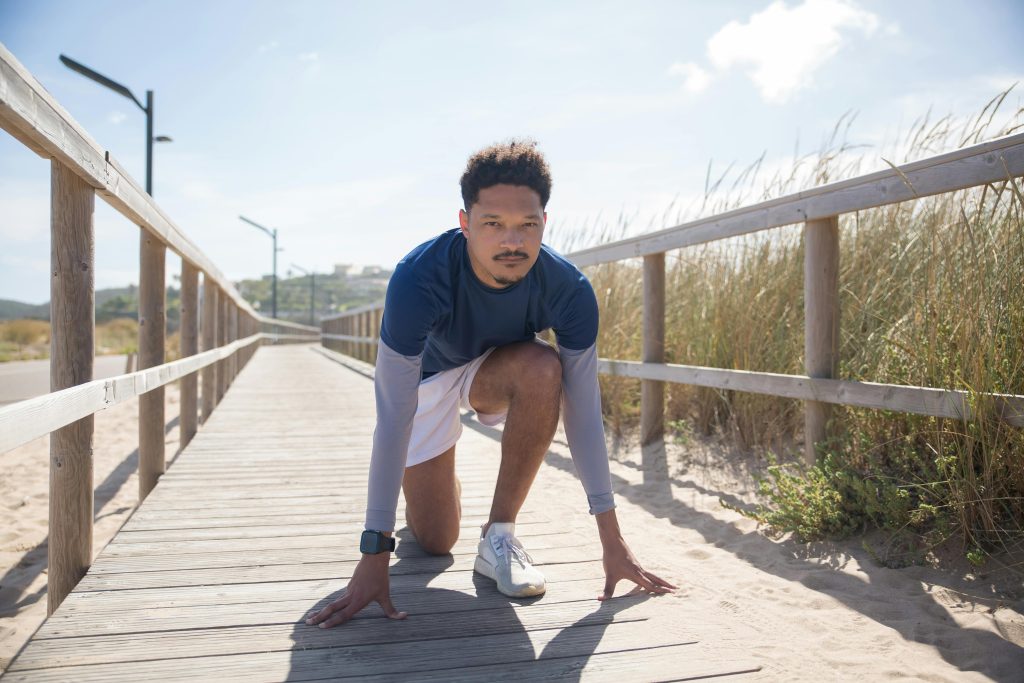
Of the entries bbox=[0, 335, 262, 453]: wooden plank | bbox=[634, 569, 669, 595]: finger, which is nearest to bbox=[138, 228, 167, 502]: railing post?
bbox=[0, 335, 262, 453]: wooden plank

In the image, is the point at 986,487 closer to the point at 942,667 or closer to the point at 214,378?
the point at 942,667

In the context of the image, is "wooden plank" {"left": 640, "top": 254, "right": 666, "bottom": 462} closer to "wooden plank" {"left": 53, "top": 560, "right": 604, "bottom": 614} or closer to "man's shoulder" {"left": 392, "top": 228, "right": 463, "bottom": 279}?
"wooden plank" {"left": 53, "top": 560, "right": 604, "bottom": 614}

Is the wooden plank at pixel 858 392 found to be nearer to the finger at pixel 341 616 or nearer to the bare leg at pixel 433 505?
the bare leg at pixel 433 505

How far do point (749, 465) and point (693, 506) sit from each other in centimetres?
51

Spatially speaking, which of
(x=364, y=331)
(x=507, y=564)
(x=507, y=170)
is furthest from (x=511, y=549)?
(x=364, y=331)

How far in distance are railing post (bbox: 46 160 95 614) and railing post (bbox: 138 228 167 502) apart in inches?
48.3

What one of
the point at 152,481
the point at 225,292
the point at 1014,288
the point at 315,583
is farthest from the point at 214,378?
the point at 1014,288

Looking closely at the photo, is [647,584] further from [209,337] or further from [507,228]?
[209,337]

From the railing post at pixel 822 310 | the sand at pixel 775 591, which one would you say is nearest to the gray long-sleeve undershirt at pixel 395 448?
the sand at pixel 775 591

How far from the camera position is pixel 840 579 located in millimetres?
2541

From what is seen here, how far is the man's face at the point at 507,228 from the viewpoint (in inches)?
79.5

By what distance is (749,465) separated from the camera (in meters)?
3.91

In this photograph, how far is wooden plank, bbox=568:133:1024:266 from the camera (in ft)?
7.61

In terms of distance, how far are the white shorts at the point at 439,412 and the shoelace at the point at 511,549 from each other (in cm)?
42
